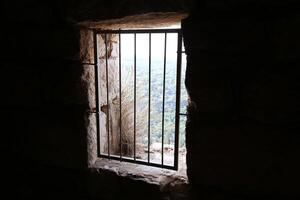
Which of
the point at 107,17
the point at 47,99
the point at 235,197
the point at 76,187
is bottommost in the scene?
the point at 76,187

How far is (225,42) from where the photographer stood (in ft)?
3.21

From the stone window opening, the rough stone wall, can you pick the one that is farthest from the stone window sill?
the rough stone wall

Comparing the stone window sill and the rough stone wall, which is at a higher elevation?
the rough stone wall

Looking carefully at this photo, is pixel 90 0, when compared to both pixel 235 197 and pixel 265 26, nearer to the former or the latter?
pixel 265 26

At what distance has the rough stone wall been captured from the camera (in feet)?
3.02

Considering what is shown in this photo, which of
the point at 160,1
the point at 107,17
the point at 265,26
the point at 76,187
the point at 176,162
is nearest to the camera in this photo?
the point at 265,26

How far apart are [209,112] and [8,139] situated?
115cm

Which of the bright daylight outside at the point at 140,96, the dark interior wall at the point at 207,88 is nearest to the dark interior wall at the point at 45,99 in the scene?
the dark interior wall at the point at 207,88

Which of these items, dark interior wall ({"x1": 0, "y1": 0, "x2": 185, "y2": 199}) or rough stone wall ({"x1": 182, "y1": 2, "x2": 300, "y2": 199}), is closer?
rough stone wall ({"x1": 182, "y1": 2, "x2": 300, "y2": 199})

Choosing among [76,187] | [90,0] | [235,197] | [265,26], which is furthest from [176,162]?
[90,0]

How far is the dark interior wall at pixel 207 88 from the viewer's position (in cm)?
93

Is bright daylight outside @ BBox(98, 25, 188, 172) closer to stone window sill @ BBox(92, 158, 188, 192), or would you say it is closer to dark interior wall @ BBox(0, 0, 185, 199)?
stone window sill @ BBox(92, 158, 188, 192)

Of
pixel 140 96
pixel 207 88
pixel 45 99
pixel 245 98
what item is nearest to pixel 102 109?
pixel 45 99

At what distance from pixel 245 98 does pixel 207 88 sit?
0.15m
